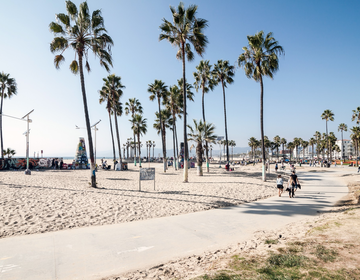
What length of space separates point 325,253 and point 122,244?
4771 mm

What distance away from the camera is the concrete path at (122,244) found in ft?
14.4

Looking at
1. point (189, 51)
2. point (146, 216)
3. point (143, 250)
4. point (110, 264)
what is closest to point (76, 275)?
point (110, 264)

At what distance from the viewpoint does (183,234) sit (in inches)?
251

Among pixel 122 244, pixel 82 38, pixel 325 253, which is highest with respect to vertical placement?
pixel 82 38

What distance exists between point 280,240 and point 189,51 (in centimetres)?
1861

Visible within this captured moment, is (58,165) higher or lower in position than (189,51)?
lower

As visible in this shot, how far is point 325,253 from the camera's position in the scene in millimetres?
4559

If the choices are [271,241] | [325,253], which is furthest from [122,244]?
[325,253]

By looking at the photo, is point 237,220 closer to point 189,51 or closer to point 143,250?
point 143,250

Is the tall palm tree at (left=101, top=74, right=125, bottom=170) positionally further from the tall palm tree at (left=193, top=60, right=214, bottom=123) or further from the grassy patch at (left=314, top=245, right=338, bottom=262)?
the grassy patch at (left=314, top=245, right=338, bottom=262)

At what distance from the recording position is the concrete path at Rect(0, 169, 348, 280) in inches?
173

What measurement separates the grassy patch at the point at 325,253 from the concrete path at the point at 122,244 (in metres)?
1.79

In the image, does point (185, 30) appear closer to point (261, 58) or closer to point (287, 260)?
point (261, 58)

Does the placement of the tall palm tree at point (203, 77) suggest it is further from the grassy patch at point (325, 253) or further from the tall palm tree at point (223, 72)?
the grassy patch at point (325, 253)
